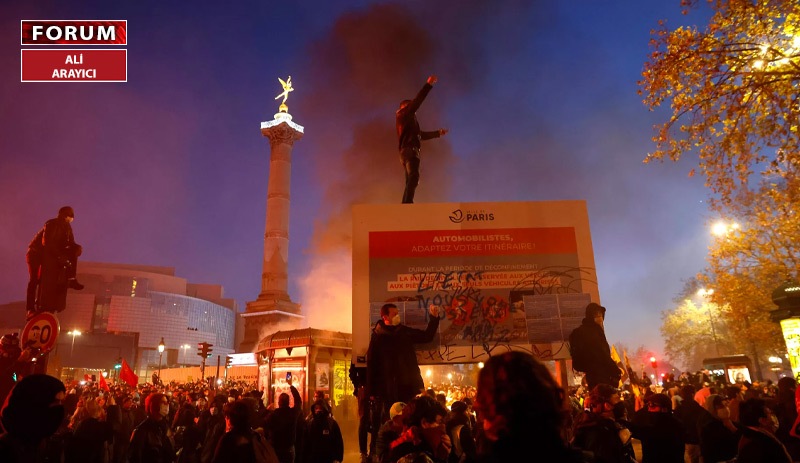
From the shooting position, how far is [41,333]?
26.3ft

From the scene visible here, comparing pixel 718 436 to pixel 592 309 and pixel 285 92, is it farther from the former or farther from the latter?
pixel 285 92

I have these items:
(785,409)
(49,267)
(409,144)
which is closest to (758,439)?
(785,409)

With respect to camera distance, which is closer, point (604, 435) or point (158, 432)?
point (604, 435)

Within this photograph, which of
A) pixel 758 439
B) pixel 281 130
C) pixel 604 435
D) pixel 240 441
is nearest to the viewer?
pixel 758 439

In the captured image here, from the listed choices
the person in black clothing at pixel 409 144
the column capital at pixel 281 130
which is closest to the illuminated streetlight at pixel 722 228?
the person in black clothing at pixel 409 144

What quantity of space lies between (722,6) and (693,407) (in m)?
8.28

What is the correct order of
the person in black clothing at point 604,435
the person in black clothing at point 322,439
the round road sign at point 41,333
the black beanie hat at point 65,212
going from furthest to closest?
the black beanie hat at point 65,212, the round road sign at point 41,333, the person in black clothing at point 322,439, the person in black clothing at point 604,435

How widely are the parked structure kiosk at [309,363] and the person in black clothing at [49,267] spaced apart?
11.1 m

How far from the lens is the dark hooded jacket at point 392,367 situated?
542cm

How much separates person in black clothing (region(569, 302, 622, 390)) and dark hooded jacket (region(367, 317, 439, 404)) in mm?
2106

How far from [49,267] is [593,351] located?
9627 millimetres

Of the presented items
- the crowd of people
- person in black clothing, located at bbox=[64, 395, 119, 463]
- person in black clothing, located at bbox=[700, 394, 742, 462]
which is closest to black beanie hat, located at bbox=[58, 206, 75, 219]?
the crowd of people

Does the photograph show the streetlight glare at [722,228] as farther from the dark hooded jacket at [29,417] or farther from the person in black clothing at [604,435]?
the dark hooded jacket at [29,417]

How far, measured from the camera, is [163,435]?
6.87 m
